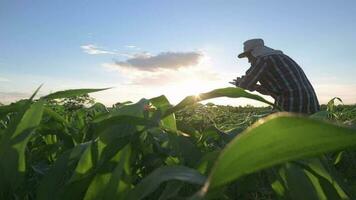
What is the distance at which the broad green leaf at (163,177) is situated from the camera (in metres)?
0.44

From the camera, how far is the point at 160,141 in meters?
0.99

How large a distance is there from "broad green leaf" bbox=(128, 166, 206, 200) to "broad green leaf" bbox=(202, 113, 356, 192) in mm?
77

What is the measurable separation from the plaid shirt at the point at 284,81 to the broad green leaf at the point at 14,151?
228 inches

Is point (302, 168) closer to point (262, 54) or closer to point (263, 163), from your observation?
point (263, 163)

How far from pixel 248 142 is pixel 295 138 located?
4 centimetres

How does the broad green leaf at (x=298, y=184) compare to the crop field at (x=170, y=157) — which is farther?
the broad green leaf at (x=298, y=184)

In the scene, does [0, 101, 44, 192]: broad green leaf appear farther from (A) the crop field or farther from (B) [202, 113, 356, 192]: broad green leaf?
(B) [202, 113, 356, 192]: broad green leaf

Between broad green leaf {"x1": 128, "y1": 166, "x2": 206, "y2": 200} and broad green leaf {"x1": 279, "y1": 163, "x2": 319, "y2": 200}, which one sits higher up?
broad green leaf {"x1": 128, "y1": 166, "x2": 206, "y2": 200}

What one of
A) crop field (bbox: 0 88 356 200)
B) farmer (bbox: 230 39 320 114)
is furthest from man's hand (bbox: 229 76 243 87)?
crop field (bbox: 0 88 356 200)

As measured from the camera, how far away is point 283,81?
21.0 ft

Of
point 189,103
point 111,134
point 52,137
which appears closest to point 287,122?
point 189,103

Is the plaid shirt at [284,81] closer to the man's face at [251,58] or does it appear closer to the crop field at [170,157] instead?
the man's face at [251,58]

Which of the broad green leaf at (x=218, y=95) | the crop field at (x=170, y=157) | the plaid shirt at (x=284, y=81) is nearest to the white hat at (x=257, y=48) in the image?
the plaid shirt at (x=284, y=81)

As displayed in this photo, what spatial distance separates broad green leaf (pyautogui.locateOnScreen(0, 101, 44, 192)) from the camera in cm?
68
